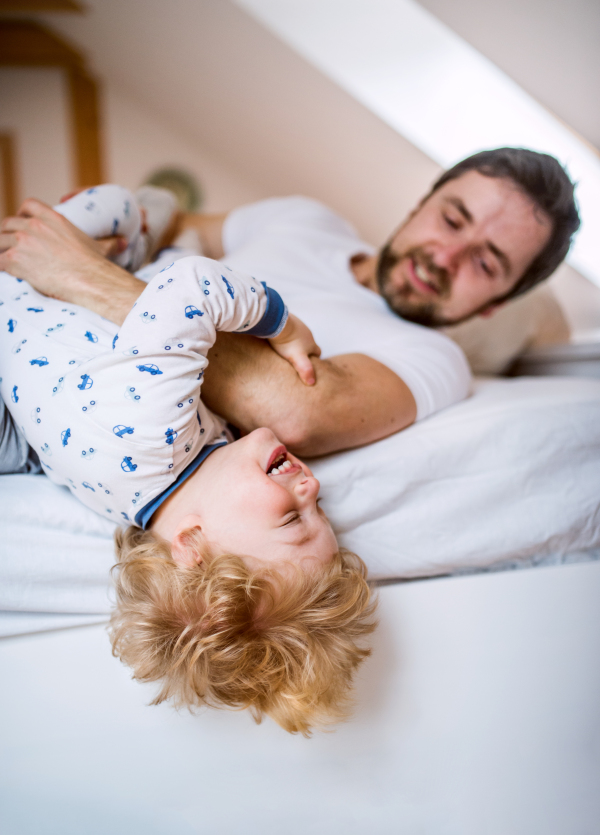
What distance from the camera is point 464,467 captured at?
88 cm

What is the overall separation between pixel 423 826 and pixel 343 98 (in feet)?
7.84

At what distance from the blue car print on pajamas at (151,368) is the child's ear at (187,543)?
0.19 metres

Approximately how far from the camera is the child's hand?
2.68ft

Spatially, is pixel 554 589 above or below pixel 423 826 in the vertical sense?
above

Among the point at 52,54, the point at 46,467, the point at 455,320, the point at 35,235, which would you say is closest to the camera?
the point at 46,467

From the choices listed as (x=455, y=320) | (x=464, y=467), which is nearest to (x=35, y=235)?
(x=464, y=467)

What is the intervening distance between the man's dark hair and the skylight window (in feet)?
2.34

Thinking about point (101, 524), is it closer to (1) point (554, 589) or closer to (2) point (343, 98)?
(1) point (554, 589)

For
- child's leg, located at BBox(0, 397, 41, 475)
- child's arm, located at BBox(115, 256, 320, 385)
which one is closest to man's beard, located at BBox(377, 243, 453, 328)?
child's arm, located at BBox(115, 256, 320, 385)

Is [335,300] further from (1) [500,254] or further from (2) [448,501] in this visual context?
(2) [448,501]

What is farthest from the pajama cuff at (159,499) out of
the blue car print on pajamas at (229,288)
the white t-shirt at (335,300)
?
the white t-shirt at (335,300)

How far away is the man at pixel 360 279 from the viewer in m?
0.83

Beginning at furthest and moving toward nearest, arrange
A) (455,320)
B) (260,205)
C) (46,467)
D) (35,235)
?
(260,205), (455,320), (35,235), (46,467)

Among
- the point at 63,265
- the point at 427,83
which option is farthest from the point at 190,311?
the point at 427,83
